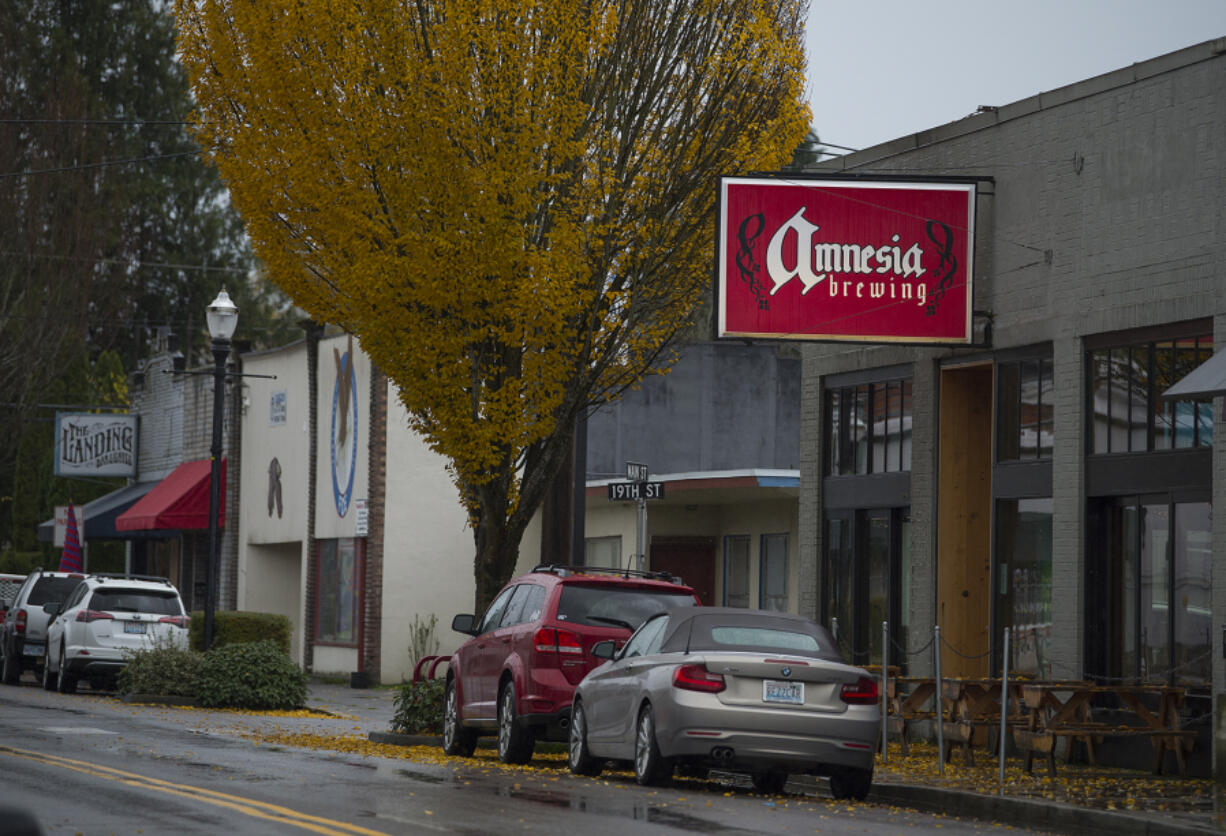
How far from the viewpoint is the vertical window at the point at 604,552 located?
3294cm

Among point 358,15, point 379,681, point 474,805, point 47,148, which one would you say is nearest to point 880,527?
point 358,15

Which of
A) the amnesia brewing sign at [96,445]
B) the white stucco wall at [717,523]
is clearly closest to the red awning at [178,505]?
the amnesia brewing sign at [96,445]

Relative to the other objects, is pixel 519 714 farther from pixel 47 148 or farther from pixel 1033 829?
pixel 47 148

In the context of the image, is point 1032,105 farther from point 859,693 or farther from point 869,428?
point 859,693

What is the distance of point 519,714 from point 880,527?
6258 mm

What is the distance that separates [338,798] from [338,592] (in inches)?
884

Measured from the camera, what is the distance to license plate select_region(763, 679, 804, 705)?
47.8 ft

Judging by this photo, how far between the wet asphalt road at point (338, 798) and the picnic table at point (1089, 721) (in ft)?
7.49

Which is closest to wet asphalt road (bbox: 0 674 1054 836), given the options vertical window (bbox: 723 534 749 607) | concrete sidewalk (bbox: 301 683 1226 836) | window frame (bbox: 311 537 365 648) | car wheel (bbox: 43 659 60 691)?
concrete sidewalk (bbox: 301 683 1226 836)

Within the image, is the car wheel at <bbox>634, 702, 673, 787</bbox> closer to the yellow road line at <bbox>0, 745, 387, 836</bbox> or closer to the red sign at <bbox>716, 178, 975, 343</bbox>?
the yellow road line at <bbox>0, 745, 387, 836</bbox>

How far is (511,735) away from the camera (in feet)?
57.0

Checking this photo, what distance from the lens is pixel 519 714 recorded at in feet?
56.4

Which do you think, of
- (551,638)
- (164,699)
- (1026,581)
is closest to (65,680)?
(164,699)

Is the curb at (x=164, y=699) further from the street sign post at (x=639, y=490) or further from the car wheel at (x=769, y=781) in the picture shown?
the car wheel at (x=769, y=781)
